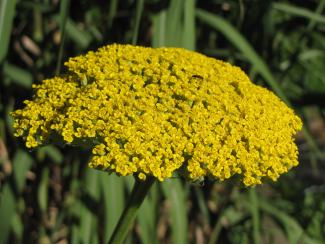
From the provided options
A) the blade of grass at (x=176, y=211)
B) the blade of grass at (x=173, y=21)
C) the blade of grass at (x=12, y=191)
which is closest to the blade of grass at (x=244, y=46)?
the blade of grass at (x=173, y=21)

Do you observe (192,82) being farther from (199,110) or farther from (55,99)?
(55,99)

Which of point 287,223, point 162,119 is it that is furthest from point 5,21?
point 287,223

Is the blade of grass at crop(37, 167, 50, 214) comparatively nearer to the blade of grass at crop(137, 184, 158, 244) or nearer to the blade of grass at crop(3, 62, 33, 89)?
the blade of grass at crop(3, 62, 33, 89)

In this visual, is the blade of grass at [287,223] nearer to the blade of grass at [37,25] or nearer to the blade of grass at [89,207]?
the blade of grass at [89,207]

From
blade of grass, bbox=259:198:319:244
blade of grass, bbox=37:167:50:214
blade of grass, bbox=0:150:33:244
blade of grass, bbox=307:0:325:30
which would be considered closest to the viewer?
blade of grass, bbox=0:150:33:244

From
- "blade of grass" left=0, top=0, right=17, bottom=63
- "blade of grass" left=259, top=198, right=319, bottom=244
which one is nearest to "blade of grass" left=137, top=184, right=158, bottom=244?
"blade of grass" left=0, top=0, right=17, bottom=63

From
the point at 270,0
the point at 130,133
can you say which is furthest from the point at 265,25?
the point at 130,133
